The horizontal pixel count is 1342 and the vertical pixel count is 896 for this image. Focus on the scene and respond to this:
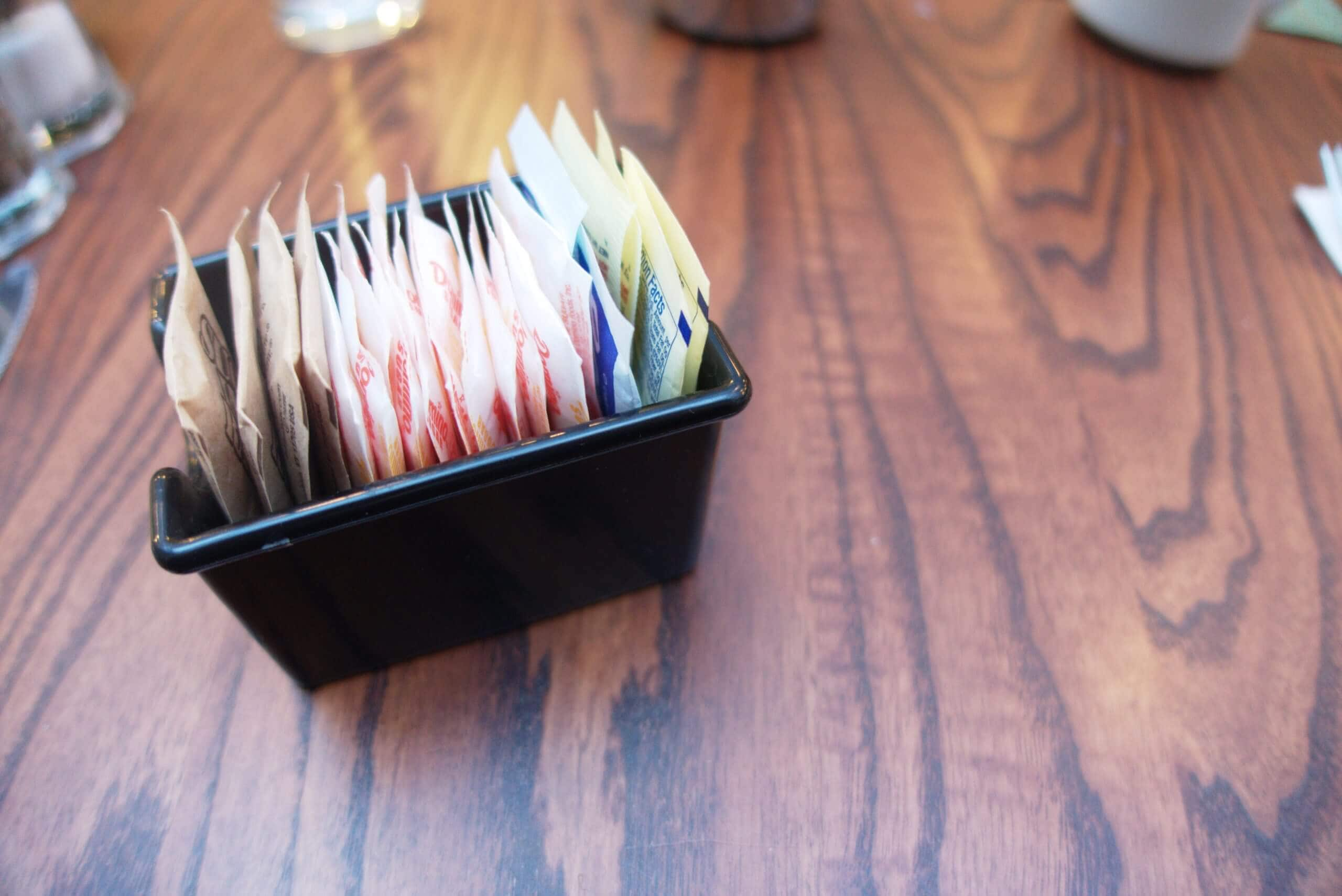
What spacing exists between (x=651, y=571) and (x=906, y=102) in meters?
0.54

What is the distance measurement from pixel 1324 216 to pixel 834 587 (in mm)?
515

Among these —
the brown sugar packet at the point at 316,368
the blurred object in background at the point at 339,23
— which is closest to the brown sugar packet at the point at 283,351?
the brown sugar packet at the point at 316,368

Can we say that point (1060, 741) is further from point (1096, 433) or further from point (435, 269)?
point (435, 269)

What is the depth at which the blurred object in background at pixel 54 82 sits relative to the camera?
0.60 metres

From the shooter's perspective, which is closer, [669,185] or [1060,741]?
[1060,741]

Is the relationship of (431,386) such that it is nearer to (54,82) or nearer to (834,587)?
(834,587)

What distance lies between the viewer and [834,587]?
402 millimetres

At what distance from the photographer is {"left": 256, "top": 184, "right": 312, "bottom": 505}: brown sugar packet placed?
0.29 meters

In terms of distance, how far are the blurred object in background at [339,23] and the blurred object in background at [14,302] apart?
34 centimetres

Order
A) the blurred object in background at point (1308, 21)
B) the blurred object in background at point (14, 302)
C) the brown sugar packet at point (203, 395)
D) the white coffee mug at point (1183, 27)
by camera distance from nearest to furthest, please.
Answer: the brown sugar packet at point (203, 395)
the blurred object in background at point (14, 302)
the white coffee mug at point (1183, 27)
the blurred object in background at point (1308, 21)

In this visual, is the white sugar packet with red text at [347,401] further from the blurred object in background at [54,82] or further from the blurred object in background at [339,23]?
the blurred object in background at [339,23]

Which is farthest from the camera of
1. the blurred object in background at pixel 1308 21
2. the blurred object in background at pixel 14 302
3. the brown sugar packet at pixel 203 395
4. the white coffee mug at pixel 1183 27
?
the blurred object in background at pixel 1308 21

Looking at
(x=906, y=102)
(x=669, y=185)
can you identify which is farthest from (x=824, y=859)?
(x=906, y=102)

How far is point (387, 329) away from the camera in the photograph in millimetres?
305
